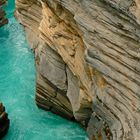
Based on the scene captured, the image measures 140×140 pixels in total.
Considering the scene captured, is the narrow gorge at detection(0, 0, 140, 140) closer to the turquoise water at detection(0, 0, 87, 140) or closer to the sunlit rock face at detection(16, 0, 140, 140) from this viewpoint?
the sunlit rock face at detection(16, 0, 140, 140)

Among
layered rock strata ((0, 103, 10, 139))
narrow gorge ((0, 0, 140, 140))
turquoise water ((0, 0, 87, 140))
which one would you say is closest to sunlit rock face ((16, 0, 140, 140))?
narrow gorge ((0, 0, 140, 140))

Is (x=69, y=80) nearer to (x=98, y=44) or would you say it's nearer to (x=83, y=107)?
(x=83, y=107)

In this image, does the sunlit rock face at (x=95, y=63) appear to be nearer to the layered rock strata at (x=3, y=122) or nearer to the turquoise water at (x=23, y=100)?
the turquoise water at (x=23, y=100)

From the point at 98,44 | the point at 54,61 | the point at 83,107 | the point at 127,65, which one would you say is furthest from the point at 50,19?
the point at 127,65

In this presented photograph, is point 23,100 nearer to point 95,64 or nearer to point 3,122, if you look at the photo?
point 3,122

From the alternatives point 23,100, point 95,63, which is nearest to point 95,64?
point 95,63

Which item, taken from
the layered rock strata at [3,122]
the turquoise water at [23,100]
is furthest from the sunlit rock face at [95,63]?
the layered rock strata at [3,122]
